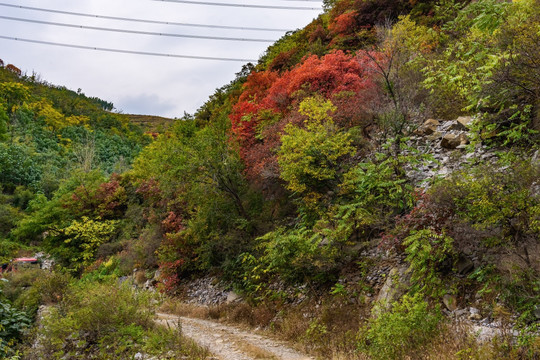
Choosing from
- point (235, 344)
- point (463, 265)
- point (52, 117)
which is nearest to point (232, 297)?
point (235, 344)

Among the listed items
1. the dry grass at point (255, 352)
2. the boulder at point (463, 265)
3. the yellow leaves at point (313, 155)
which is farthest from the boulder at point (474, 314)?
the yellow leaves at point (313, 155)

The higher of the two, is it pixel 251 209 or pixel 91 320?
pixel 251 209

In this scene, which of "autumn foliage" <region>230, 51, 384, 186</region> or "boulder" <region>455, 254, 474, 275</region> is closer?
"boulder" <region>455, 254, 474, 275</region>

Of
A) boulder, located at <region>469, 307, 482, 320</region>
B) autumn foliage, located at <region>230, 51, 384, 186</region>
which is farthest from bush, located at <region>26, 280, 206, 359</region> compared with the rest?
autumn foliage, located at <region>230, 51, 384, 186</region>

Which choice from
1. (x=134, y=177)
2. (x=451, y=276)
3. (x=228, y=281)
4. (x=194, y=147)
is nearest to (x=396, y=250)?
(x=451, y=276)

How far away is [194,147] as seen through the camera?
39.1 feet

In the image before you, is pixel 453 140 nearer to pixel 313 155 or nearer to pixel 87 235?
pixel 313 155

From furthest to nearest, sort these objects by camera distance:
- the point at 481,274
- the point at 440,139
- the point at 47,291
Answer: the point at 47,291 < the point at 440,139 < the point at 481,274

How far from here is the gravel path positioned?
615cm

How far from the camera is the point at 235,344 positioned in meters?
6.98

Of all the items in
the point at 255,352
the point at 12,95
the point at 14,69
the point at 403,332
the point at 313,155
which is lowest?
the point at 255,352

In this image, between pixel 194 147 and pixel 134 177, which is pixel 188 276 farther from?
pixel 134 177

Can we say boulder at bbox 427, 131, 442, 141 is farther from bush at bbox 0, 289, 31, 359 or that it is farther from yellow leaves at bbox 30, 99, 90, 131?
yellow leaves at bbox 30, 99, 90, 131

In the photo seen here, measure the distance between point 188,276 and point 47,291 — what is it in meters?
4.99
